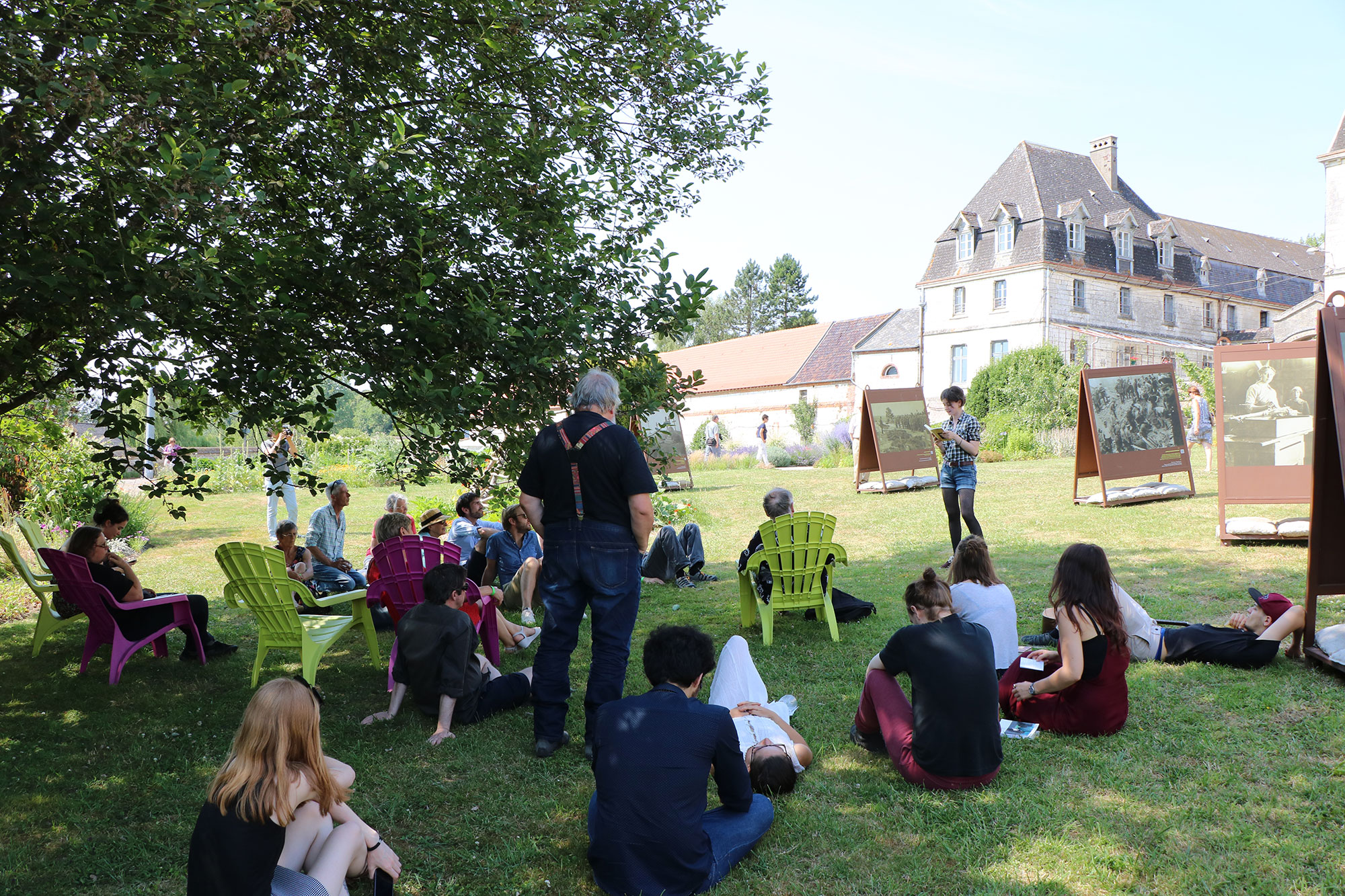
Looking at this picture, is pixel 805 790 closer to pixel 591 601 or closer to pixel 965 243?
pixel 591 601

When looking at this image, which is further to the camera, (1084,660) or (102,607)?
(102,607)

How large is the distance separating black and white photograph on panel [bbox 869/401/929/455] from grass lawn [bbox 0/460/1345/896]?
949cm

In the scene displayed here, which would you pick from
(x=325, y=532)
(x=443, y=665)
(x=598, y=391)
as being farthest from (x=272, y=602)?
(x=598, y=391)

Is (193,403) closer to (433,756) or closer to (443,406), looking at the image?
(443,406)

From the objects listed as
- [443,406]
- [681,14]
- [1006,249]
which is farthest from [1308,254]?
[443,406]

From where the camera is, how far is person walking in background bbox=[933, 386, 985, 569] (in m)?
8.38

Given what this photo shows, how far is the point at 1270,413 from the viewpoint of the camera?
9.73 metres

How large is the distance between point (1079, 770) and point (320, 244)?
→ 14.9 ft

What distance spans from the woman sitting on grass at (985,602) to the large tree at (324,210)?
205 centimetres

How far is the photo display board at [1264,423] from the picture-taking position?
9539 millimetres

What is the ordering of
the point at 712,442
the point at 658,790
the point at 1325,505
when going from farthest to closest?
the point at 712,442, the point at 1325,505, the point at 658,790

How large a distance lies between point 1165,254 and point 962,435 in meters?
34.9

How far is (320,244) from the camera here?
4477 mm

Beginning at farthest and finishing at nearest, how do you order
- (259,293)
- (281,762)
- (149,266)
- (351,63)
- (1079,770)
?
(351,63) → (259,293) → (1079,770) → (149,266) → (281,762)
